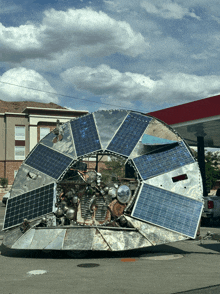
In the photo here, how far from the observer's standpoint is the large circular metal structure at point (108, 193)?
1097 cm

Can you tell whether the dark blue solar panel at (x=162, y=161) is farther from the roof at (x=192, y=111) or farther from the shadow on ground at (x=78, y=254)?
the roof at (x=192, y=111)

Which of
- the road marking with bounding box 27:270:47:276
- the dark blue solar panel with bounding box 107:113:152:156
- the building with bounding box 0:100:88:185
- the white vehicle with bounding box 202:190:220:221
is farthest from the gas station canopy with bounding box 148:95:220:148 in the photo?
the building with bounding box 0:100:88:185

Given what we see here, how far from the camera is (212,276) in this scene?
29.6 ft

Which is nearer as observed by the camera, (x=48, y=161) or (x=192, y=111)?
(x=48, y=161)

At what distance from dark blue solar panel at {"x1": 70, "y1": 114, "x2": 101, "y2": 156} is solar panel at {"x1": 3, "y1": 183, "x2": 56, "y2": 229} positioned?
5.13ft

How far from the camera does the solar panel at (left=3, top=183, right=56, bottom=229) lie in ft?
38.0

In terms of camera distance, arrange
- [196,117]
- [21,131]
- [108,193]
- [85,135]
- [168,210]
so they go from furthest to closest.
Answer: [21,131], [196,117], [85,135], [108,193], [168,210]

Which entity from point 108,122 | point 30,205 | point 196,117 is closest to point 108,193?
point 30,205

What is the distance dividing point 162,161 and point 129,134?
145 centimetres

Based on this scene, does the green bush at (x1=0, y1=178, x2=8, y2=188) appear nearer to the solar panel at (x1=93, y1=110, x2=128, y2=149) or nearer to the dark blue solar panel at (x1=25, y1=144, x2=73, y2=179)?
the dark blue solar panel at (x1=25, y1=144, x2=73, y2=179)

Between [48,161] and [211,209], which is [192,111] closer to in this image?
[211,209]

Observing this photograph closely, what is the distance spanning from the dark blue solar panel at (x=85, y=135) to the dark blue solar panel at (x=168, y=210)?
2216mm

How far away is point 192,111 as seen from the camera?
874 inches

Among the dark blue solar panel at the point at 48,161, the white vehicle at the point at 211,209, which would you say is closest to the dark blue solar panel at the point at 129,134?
the dark blue solar panel at the point at 48,161
